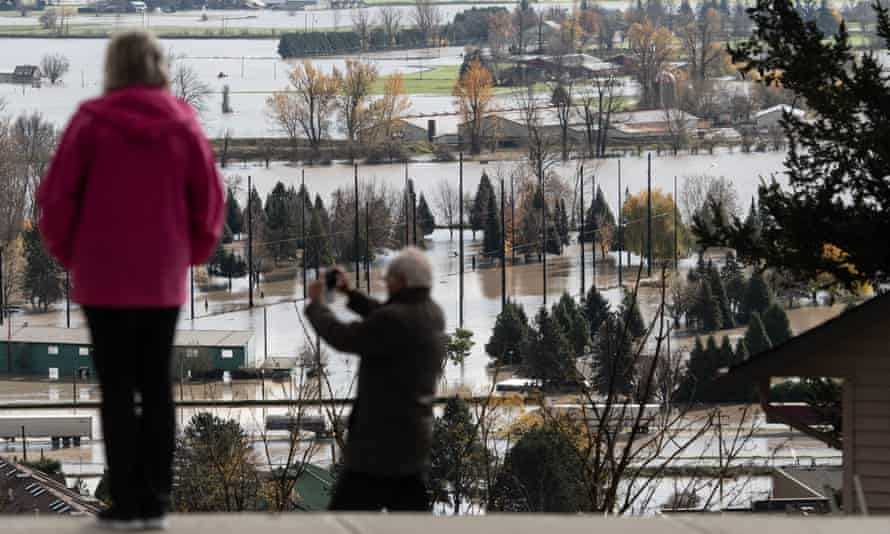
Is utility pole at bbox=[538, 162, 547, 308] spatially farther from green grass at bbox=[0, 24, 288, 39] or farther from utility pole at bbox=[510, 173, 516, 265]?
green grass at bbox=[0, 24, 288, 39]

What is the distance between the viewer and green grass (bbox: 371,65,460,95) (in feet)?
164

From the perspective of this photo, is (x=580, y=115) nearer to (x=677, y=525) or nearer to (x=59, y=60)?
(x=59, y=60)

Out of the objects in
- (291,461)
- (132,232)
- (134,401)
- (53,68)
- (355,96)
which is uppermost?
(132,232)

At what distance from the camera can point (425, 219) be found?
1184 inches

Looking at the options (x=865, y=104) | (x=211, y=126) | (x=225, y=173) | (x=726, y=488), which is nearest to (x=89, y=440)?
(x=726, y=488)

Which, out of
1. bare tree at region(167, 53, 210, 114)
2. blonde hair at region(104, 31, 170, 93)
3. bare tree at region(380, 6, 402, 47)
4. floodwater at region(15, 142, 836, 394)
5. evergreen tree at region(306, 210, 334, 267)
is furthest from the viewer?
bare tree at region(380, 6, 402, 47)

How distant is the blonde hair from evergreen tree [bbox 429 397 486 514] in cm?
777

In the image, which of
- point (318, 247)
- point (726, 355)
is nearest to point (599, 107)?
point (318, 247)

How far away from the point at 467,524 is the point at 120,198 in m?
0.60

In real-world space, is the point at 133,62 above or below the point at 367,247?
above

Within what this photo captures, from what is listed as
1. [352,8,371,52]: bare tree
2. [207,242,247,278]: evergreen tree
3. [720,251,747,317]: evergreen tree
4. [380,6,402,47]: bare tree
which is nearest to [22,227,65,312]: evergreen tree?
[207,242,247,278]: evergreen tree

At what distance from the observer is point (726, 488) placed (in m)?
12.3

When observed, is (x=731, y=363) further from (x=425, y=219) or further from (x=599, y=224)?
(x=425, y=219)

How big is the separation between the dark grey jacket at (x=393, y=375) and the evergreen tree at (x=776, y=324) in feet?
61.9
